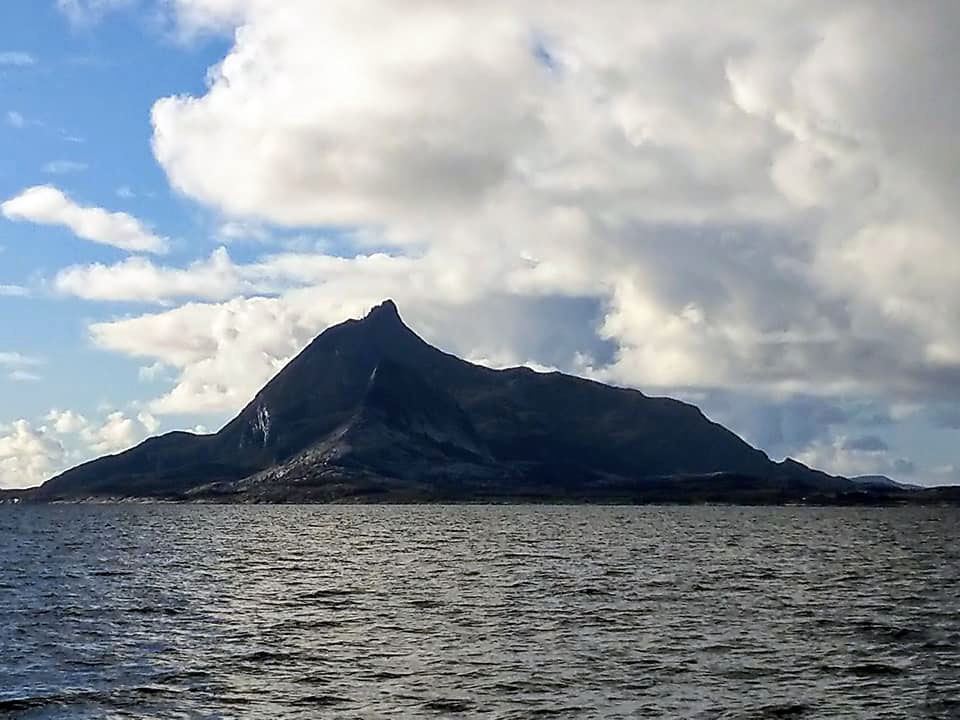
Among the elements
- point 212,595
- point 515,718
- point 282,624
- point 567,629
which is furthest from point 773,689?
point 212,595

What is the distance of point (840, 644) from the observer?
193ft

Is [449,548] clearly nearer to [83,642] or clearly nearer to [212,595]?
[212,595]

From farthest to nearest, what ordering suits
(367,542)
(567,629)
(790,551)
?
(367,542) < (790,551) < (567,629)

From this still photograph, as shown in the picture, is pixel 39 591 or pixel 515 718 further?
pixel 39 591

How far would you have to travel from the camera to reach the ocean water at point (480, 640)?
4416 cm

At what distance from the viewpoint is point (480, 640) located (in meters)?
60.1

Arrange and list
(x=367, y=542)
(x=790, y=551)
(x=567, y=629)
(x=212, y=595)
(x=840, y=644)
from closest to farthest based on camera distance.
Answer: (x=840, y=644)
(x=567, y=629)
(x=212, y=595)
(x=790, y=551)
(x=367, y=542)

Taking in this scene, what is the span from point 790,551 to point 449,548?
4492 cm

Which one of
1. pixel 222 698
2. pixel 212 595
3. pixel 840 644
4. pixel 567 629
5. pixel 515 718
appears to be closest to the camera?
pixel 515 718

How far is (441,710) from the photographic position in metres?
42.6

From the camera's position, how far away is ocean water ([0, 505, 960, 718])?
145 feet

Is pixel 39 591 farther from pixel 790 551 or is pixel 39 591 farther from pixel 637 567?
pixel 790 551

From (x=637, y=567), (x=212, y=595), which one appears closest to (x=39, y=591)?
(x=212, y=595)

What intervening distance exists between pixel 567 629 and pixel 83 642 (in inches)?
1022
